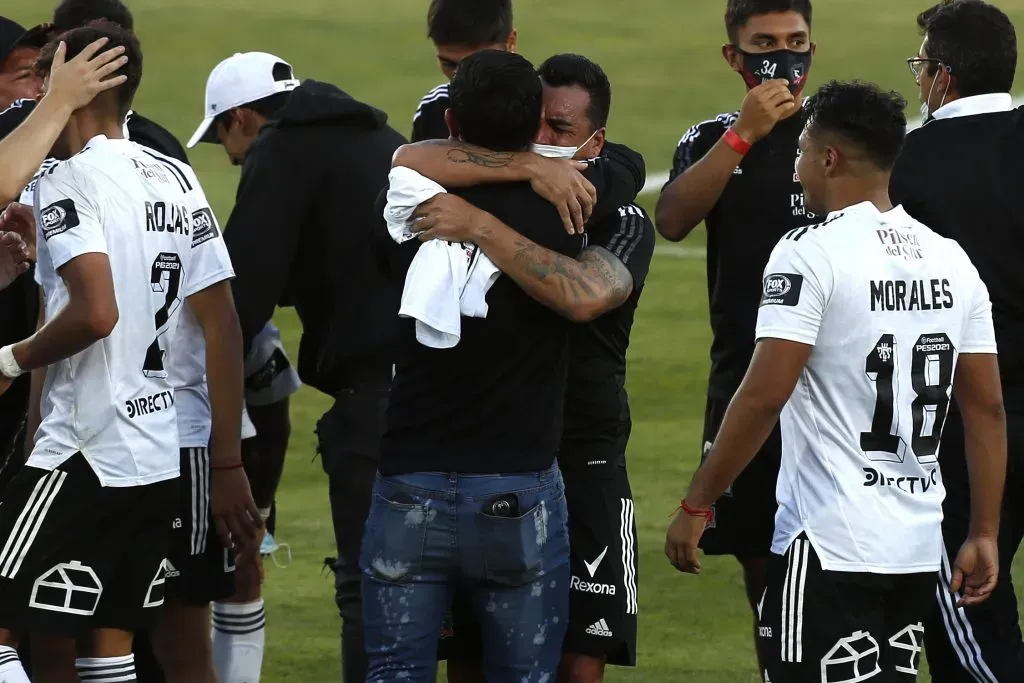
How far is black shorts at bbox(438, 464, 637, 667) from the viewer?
411 centimetres

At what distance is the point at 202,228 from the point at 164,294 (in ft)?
0.83

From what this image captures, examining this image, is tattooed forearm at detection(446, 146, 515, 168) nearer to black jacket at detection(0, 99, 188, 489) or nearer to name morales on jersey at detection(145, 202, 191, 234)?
name morales on jersey at detection(145, 202, 191, 234)

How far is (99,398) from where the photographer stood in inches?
158

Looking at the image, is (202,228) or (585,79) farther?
(202,228)

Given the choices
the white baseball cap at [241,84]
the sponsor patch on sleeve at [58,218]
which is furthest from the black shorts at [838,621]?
the white baseball cap at [241,84]

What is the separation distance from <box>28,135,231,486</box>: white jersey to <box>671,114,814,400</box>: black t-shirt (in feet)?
5.48

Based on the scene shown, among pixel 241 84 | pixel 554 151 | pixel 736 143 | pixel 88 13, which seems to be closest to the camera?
pixel 554 151

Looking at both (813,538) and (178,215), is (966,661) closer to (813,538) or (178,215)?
(813,538)

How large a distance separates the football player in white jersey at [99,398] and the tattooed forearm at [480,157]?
89 centimetres

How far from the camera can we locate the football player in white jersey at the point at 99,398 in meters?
3.90

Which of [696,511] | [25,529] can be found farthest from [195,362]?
[696,511]

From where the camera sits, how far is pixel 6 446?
14.9 ft

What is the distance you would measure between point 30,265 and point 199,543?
891 mm

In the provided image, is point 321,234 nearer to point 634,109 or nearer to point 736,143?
point 736,143
